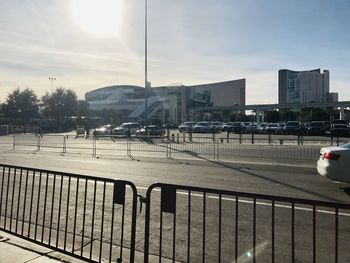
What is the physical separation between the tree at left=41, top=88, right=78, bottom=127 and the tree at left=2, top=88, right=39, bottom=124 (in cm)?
266

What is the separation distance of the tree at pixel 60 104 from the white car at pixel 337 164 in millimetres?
84043

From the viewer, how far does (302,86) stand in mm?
150125

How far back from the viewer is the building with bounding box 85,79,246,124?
131 meters

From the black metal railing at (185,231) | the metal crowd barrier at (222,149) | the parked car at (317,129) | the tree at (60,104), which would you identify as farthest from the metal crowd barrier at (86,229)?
the tree at (60,104)

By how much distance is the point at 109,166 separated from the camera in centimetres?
1612

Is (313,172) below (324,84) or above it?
below

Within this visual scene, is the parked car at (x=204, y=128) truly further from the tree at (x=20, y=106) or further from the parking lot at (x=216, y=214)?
the parking lot at (x=216, y=214)

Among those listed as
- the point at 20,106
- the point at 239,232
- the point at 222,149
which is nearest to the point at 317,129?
the point at 222,149

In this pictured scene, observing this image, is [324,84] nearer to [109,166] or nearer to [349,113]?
[349,113]

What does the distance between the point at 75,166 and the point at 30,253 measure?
10.9 m

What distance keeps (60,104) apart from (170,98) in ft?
146

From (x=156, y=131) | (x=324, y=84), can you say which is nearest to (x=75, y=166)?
(x=156, y=131)

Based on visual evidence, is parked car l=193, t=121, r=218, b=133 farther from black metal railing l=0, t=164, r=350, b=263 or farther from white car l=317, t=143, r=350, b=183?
black metal railing l=0, t=164, r=350, b=263

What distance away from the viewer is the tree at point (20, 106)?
92938 millimetres
